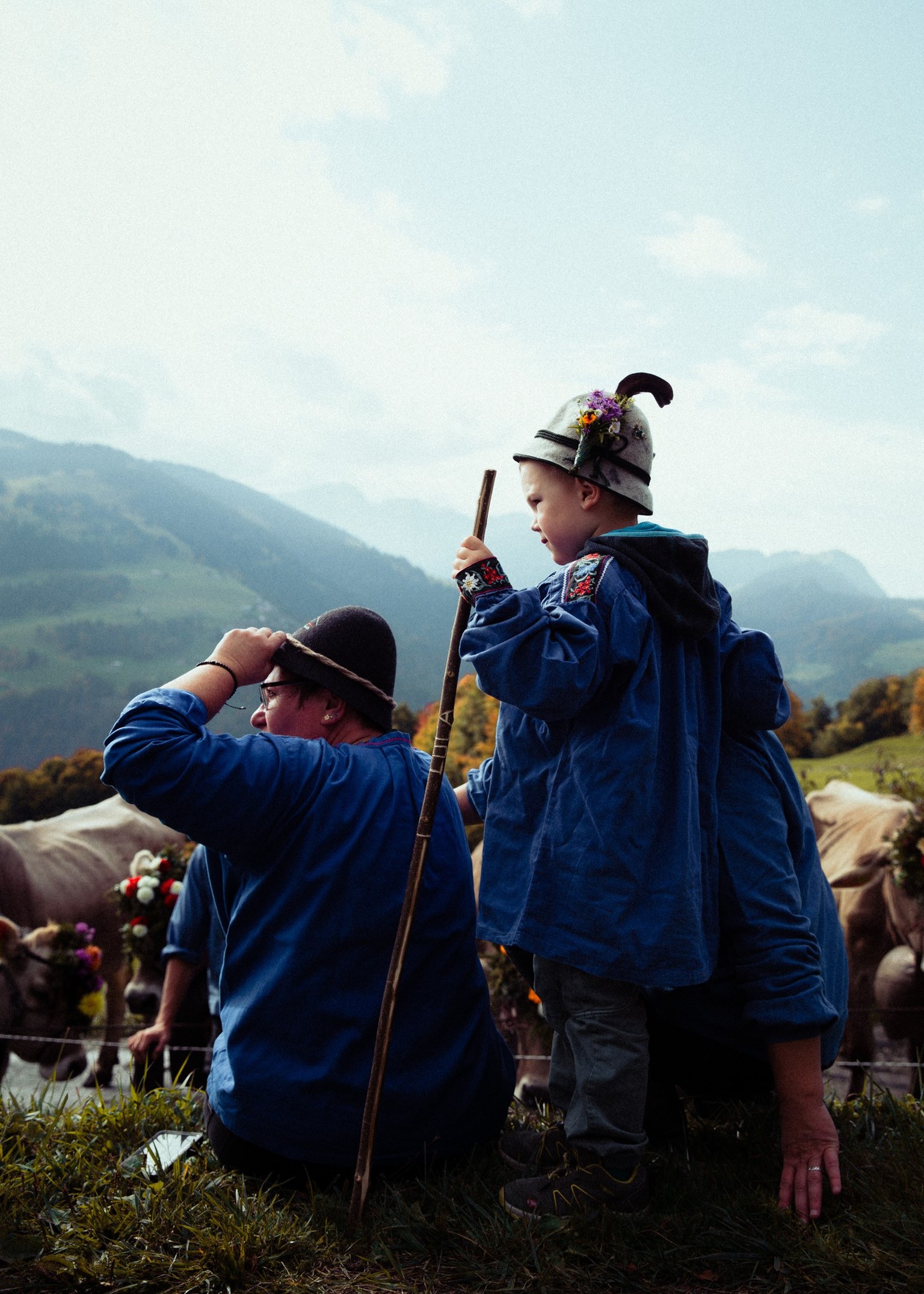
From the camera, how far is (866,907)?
21.4 ft

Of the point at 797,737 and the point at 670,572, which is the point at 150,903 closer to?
the point at 670,572

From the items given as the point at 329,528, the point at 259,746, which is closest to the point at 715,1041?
the point at 259,746

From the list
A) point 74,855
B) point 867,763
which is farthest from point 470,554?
point 867,763

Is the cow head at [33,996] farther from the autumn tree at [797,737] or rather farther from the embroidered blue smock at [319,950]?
the autumn tree at [797,737]

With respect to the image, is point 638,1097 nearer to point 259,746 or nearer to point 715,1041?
point 715,1041

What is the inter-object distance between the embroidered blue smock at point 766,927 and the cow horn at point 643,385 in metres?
1.07

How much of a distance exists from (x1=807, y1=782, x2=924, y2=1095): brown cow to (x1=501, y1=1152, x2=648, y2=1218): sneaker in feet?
13.0

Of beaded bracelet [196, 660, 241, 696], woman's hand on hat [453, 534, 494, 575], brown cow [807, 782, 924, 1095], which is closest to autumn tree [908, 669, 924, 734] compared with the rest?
brown cow [807, 782, 924, 1095]

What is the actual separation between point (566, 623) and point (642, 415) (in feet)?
2.84

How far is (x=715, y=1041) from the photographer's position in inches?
102

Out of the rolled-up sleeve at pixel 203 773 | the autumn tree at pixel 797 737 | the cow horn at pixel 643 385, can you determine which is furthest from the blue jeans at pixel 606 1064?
the autumn tree at pixel 797 737

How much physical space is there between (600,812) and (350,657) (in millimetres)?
884

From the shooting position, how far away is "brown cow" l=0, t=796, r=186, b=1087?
33.2 ft

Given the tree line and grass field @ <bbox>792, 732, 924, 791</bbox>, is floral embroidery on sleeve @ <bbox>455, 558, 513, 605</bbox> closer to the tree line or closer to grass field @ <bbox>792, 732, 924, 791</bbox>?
grass field @ <bbox>792, 732, 924, 791</bbox>
